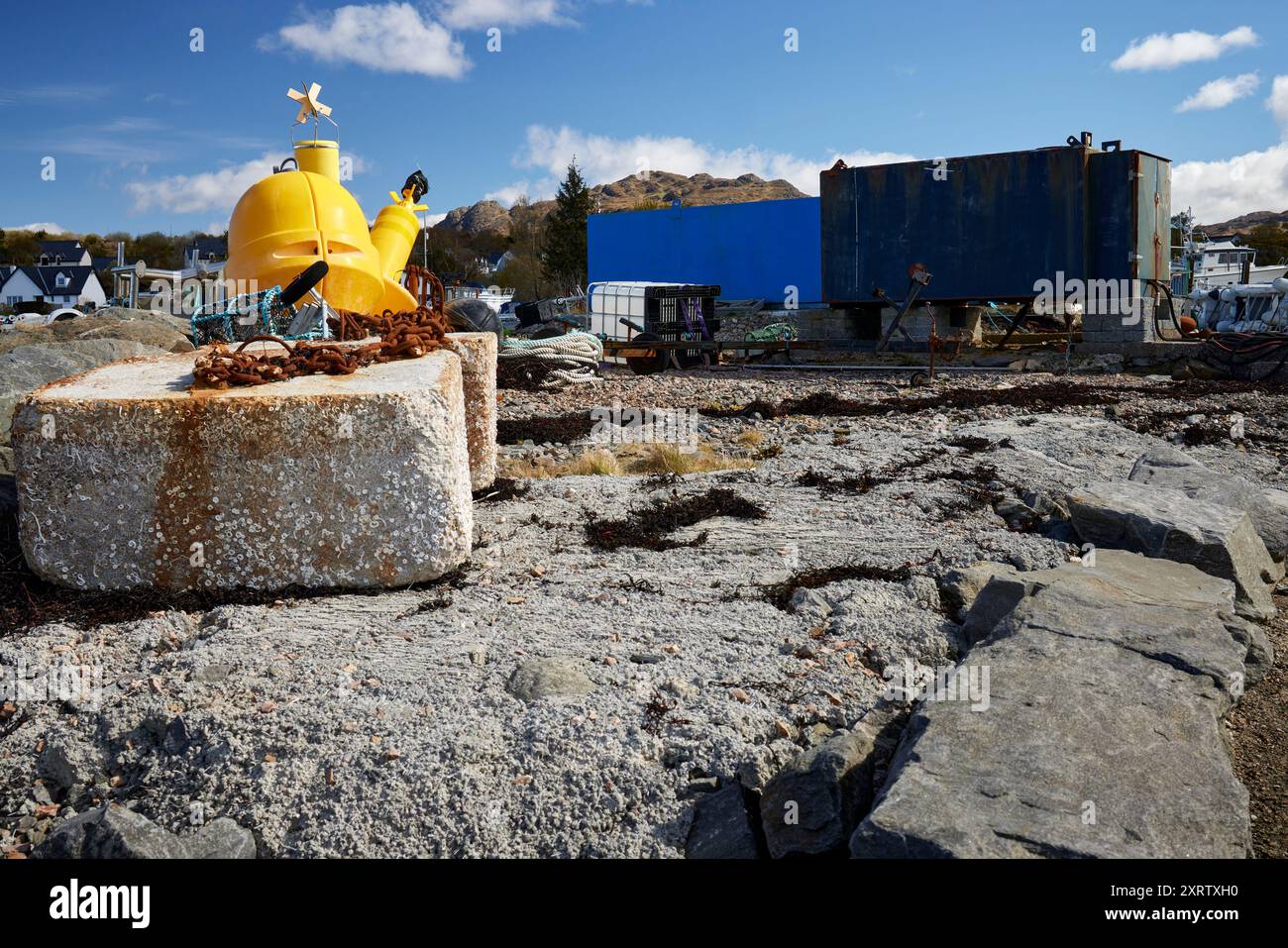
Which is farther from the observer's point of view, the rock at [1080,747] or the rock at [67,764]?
the rock at [67,764]

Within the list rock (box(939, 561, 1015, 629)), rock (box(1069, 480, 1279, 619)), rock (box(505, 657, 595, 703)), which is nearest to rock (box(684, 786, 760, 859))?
rock (box(505, 657, 595, 703))

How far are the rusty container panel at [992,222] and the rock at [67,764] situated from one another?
59.7ft

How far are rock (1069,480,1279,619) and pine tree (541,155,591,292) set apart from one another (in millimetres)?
55551

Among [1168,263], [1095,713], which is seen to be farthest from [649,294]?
[1095,713]

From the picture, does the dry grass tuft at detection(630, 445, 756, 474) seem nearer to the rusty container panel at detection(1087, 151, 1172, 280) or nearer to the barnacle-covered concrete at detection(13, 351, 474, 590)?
the barnacle-covered concrete at detection(13, 351, 474, 590)

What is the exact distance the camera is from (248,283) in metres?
8.91

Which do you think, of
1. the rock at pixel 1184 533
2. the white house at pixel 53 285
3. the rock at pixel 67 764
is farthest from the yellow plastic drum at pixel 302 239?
the white house at pixel 53 285

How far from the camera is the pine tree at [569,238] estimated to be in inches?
2391

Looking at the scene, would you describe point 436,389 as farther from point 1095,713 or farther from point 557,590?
point 1095,713

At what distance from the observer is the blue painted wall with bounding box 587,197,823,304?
33.6 meters

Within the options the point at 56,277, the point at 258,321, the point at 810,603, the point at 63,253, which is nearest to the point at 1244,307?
the point at 258,321

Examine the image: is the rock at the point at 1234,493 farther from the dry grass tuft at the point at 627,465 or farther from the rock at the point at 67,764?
the rock at the point at 67,764

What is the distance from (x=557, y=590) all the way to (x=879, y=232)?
17.3m
